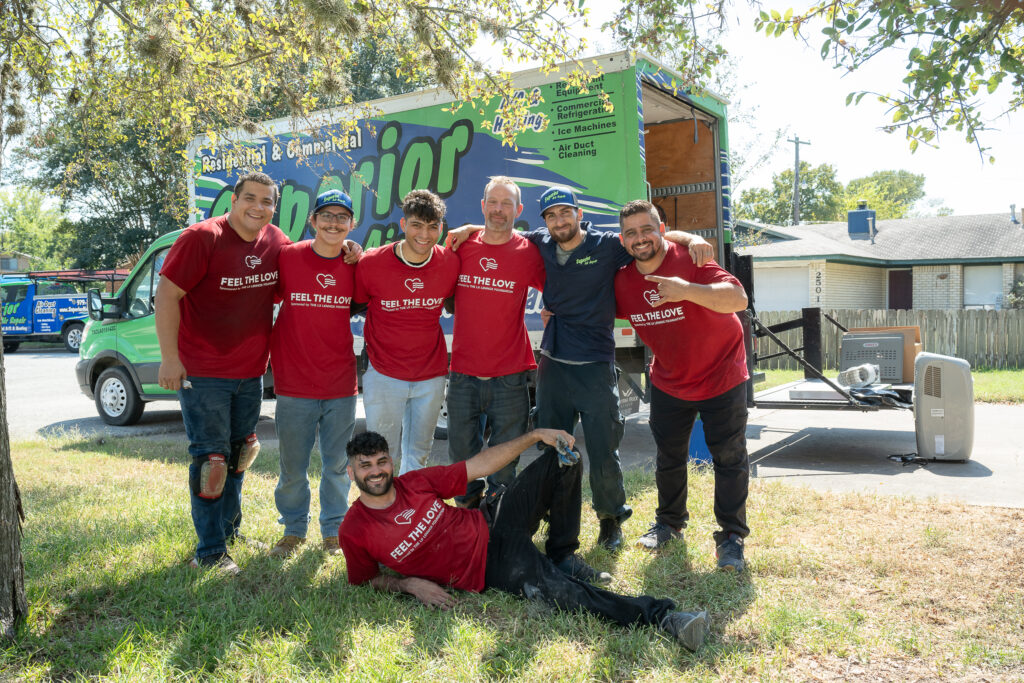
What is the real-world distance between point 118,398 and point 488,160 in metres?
5.95

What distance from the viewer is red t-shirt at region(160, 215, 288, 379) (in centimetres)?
406

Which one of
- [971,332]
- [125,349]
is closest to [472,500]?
[125,349]

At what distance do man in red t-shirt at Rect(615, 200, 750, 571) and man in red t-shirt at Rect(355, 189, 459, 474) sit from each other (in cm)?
107

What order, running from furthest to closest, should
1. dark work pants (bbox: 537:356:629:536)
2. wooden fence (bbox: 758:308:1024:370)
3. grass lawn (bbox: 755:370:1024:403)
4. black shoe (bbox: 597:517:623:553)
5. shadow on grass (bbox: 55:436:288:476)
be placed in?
wooden fence (bbox: 758:308:1024:370), grass lawn (bbox: 755:370:1024:403), shadow on grass (bbox: 55:436:288:476), black shoe (bbox: 597:517:623:553), dark work pants (bbox: 537:356:629:536)

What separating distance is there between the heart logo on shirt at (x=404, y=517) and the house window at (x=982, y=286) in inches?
1067

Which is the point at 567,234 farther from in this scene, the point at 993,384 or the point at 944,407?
the point at 993,384

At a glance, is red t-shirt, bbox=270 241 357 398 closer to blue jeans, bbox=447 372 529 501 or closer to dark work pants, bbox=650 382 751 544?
blue jeans, bbox=447 372 529 501

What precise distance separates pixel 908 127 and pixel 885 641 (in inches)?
110

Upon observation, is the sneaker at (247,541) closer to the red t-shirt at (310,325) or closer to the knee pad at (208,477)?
the knee pad at (208,477)

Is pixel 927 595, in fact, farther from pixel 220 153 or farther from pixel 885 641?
pixel 220 153

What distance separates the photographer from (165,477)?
6.56 m

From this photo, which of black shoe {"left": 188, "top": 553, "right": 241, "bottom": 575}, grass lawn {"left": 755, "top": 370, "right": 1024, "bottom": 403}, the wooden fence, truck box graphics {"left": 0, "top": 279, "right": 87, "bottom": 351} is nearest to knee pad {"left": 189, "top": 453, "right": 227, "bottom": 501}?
black shoe {"left": 188, "top": 553, "right": 241, "bottom": 575}

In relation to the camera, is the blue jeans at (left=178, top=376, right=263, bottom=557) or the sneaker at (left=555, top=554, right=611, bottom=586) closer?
the sneaker at (left=555, top=554, right=611, bottom=586)

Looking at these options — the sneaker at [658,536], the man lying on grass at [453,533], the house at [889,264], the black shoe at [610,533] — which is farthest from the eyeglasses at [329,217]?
the house at [889,264]
